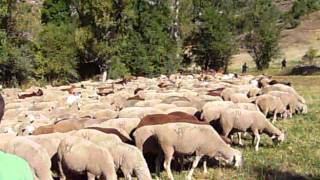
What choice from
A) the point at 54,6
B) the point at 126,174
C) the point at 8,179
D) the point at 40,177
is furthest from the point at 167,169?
the point at 54,6

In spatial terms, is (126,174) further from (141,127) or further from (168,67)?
(168,67)

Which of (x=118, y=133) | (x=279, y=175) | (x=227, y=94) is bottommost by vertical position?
(x=279, y=175)

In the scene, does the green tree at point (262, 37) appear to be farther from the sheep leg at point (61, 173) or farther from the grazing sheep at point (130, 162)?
the sheep leg at point (61, 173)

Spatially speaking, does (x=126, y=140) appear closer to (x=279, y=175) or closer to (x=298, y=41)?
(x=279, y=175)

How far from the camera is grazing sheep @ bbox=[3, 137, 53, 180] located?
32.6 ft

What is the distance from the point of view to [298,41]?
9475cm

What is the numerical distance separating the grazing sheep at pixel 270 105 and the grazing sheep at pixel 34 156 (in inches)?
470

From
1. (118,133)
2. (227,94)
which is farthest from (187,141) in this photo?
(227,94)

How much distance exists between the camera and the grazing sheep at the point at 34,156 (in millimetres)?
9938

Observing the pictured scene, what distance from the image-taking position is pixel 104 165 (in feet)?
34.1

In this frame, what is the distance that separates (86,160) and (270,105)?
11798 mm

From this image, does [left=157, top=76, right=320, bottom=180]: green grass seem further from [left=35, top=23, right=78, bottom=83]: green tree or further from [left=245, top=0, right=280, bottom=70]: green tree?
[left=245, top=0, right=280, bottom=70]: green tree

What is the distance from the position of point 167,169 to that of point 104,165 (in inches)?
72.1

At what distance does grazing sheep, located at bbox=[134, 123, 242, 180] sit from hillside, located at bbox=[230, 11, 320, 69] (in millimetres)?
66377
